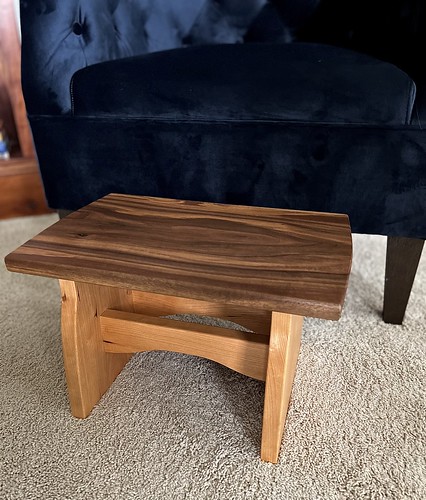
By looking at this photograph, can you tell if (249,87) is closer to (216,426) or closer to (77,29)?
(77,29)

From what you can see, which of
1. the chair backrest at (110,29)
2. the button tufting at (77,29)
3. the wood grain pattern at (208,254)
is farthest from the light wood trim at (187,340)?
the button tufting at (77,29)

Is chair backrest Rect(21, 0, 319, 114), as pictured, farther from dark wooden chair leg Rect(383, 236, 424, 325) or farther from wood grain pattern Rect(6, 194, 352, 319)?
dark wooden chair leg Rect(383, 236, 424, 325)

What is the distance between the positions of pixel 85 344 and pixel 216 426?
0.22 meters

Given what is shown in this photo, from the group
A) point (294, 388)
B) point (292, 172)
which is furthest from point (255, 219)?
point (294, 388)

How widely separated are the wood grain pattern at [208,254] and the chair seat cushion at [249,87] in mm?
196

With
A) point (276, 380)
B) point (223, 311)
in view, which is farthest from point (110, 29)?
point (276, 380)

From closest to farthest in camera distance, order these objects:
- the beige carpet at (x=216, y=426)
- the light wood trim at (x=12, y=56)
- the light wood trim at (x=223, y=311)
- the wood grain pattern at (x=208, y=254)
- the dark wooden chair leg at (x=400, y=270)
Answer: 1. the wood grain pattern at (x=208, y=254)
2. the beige carpet at (x=216, y=426)
3. the light wood trim at (x=223, y=311)
4. the dark wooden chair leg at (x=400, y=270)
5. the light wood trim at (x=12, y=56)

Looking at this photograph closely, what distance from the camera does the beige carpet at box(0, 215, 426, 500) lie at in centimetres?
58

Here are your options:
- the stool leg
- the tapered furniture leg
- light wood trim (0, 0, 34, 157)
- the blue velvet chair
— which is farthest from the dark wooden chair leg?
light wood trim (0, 0, 34, 157)

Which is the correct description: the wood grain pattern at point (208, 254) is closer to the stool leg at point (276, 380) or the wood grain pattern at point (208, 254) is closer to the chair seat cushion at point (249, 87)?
the stool leg at point (276, 380)

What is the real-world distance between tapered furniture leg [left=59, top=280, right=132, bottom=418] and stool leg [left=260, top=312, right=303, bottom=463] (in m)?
0.26

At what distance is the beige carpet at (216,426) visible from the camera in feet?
1.90

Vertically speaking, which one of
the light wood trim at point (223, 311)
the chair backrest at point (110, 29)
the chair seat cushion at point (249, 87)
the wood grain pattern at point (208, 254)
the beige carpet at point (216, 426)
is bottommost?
the beige carpet at point (216, 426)

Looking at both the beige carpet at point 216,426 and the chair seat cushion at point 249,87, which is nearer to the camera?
the beige carpet at point 216,426
